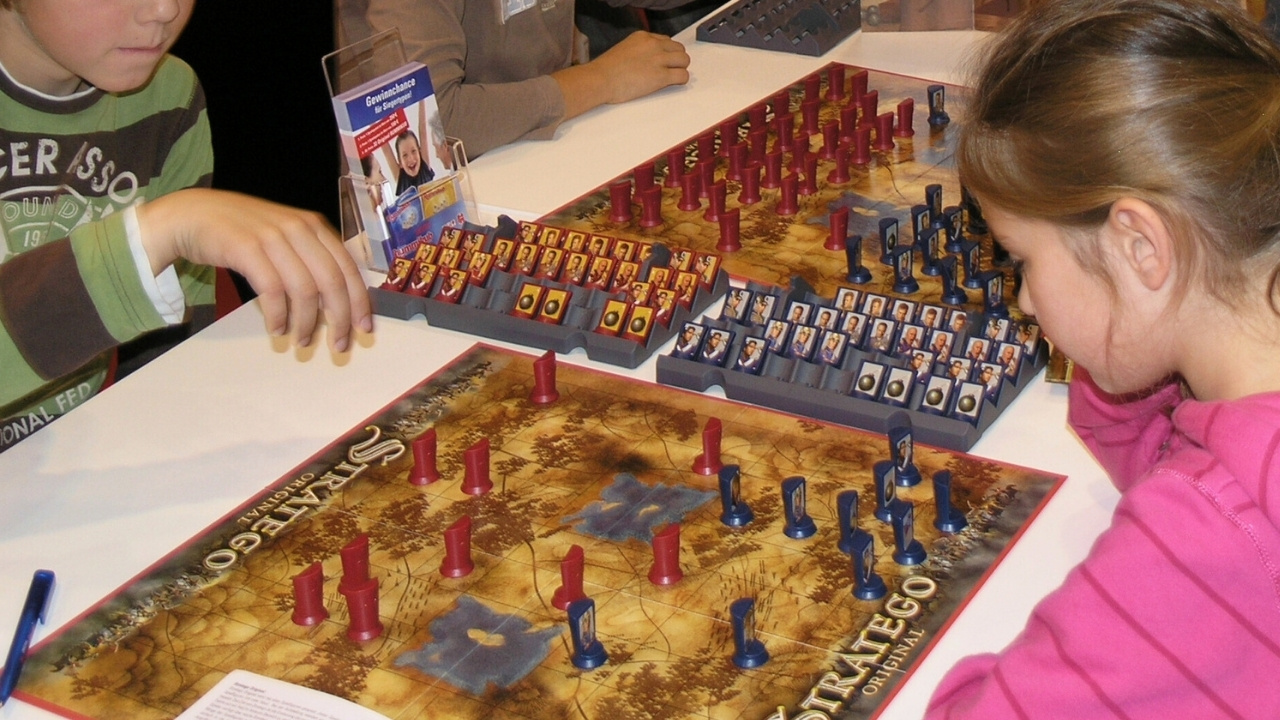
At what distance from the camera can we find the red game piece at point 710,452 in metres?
1.17

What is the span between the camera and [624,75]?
206 cm

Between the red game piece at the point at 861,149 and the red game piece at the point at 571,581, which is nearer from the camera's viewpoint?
the red game piece at the point at 571,581

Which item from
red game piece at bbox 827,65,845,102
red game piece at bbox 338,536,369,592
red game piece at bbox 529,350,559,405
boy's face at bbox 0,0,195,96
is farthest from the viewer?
red game piece at bbox 827,65,845,102

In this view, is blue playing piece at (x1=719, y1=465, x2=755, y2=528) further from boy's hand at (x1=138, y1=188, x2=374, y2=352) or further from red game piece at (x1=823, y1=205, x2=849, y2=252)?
red game piece at (x1=823, y1=205, x2=849, y2=252)

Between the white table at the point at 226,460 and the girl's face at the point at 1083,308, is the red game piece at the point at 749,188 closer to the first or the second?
the white table at the point at 226,460

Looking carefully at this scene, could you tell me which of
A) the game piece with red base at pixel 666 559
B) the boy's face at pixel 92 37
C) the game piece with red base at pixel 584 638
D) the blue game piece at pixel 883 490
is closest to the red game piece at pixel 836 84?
the boy's face at pixel 92 37

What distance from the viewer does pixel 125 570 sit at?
1111 mm

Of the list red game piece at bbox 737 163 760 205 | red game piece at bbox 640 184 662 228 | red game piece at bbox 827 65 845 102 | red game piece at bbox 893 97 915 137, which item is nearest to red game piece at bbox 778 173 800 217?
red game piece at bbox 737 163 760 205

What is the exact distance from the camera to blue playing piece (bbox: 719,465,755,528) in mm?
1102

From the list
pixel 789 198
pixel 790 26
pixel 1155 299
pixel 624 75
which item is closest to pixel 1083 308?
pixel 1155 299

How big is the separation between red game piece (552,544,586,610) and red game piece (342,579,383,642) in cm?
13

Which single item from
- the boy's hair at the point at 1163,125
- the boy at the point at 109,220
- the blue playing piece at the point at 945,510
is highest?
the boy's hair at the point at 1163,125

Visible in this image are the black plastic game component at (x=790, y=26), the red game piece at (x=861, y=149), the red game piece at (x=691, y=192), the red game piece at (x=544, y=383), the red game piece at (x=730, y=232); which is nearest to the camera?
the red game piece at (x=544, y=383)

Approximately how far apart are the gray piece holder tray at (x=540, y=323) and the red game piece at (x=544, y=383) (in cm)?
7
